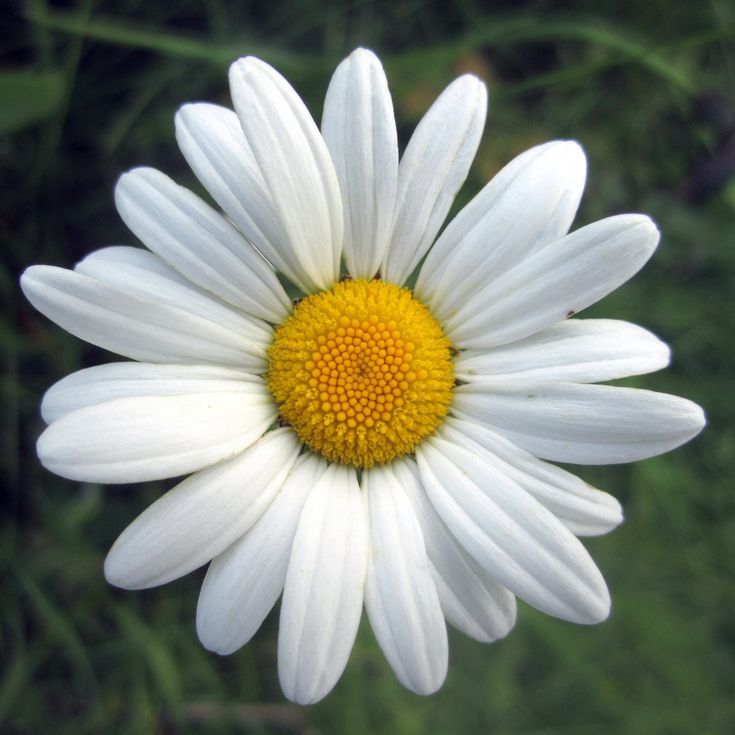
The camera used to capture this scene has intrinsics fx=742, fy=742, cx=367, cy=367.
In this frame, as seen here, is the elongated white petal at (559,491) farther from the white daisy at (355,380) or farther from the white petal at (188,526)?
the white petal at (188,526)

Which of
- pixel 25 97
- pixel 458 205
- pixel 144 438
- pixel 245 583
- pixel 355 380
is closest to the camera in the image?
pixel 144 438

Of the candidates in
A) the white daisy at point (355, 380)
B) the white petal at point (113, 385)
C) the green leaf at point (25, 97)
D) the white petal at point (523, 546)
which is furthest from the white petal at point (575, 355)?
the green leaf at point (25, 97)

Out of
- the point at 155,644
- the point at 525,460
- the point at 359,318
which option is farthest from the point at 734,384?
the point at 155,644

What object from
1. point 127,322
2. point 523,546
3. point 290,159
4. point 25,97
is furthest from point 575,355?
point 25,97

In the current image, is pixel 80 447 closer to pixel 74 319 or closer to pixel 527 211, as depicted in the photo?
pixel 74 319

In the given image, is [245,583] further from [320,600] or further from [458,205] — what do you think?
[458,205]

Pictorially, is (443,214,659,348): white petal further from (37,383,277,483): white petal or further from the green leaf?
the green leaf
